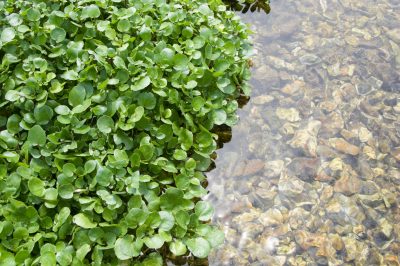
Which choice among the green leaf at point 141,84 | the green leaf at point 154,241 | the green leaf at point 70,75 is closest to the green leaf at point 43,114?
the green leaf at point 70,75

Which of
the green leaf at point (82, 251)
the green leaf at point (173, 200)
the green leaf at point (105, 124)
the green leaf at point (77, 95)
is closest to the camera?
the green leaf at point (82, 251)

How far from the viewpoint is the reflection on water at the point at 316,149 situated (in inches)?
129

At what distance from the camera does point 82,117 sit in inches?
117

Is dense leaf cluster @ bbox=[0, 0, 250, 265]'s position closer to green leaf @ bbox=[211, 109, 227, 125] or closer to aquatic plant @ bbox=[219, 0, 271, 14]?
green leaf @ bbox=[211, 109, 227, 125]

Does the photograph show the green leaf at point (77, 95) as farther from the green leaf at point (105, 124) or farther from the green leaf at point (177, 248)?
the green leaf at point (177, 248)

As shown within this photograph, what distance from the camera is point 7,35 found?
10.6ft

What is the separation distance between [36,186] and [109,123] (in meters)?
0.58

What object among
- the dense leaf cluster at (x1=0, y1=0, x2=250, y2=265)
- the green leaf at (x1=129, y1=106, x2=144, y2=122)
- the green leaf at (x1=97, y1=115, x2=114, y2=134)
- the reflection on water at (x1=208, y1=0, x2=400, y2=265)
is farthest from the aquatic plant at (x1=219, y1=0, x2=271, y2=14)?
the green leaf at (x1=97, y1=115, x2=114, y2=134)

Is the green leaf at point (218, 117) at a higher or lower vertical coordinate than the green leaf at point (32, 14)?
lower

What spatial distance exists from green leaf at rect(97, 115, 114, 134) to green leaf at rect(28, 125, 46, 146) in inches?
13.4

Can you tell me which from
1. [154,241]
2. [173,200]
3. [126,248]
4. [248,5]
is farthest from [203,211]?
[248,5]

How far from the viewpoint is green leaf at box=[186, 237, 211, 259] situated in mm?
2653

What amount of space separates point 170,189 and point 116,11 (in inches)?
58.5

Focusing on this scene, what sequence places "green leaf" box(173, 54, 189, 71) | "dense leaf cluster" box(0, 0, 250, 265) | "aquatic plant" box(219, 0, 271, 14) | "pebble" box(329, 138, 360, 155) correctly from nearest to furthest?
"dense leaf cluster" box(0, 0, 250, 265) → "green leaf" box(173, 54, 189, 71) → "pebble" box(329, 138, 360, 155) → "aquatic plant" box(219, 0, 271, 14)
